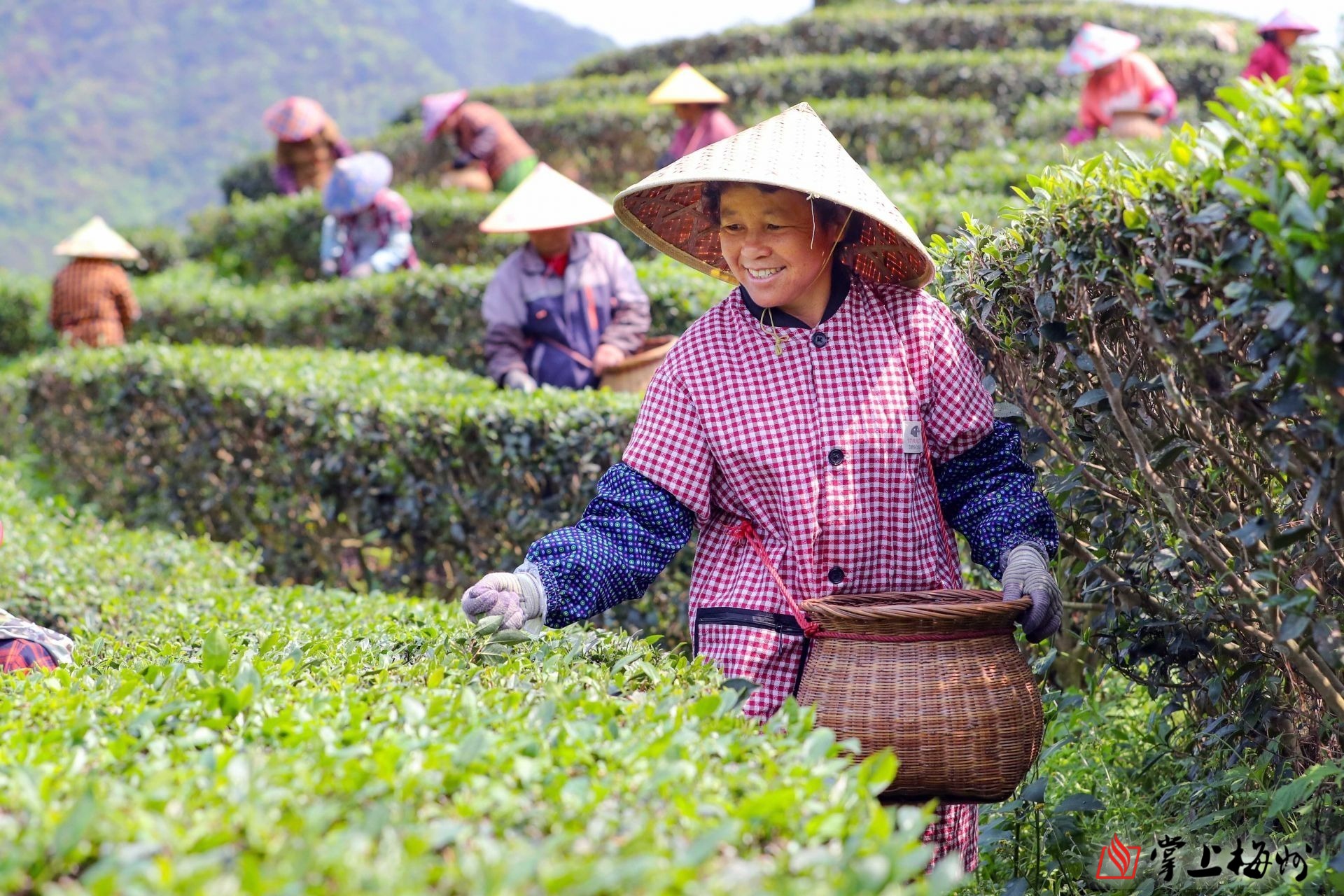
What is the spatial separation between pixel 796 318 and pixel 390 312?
6.66 metres

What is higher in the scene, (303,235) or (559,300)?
(559,300)

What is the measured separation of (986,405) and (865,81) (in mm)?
13209

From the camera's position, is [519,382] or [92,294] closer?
[519,382]

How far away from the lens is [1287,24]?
9875 mm

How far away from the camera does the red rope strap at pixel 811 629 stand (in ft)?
8.30

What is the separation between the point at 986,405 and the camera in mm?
2959

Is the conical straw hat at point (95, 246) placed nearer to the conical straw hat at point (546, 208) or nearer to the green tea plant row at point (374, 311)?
the green tea plant row at point (374, 311)

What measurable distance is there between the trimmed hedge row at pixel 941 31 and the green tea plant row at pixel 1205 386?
1571 cm

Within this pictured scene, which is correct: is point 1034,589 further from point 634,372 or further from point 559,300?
point 559,300

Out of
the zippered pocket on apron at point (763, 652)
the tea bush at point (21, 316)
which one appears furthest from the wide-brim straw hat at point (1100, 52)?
the tea bush at point (21, 316)

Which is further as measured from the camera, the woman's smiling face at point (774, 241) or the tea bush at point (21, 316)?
the tea bush at point (21, 316)

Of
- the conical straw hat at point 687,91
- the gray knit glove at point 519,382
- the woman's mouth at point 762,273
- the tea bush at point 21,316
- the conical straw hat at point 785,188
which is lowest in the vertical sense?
the tea bush at point 21,316

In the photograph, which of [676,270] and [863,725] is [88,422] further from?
[863,725]

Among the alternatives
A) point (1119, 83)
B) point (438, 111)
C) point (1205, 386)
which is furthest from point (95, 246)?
point (1205, 386)
